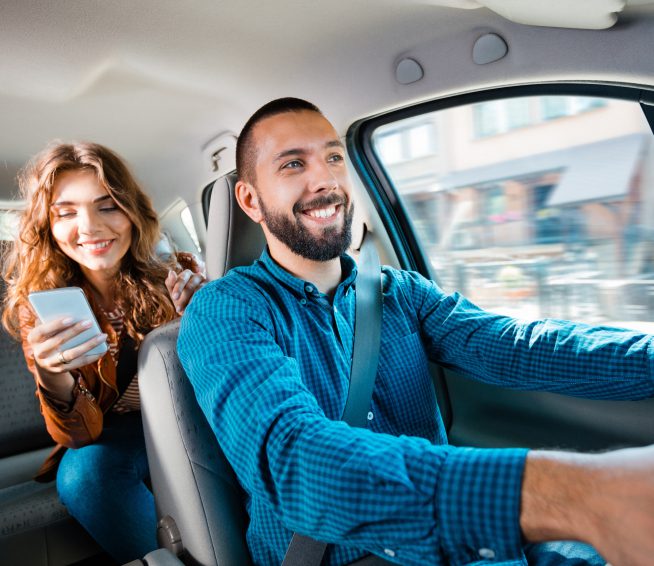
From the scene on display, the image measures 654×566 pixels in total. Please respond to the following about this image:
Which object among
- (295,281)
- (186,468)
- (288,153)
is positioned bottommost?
(186,468)

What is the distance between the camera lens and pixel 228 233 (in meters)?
1.65

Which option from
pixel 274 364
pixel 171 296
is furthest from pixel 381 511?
pixel 171 296

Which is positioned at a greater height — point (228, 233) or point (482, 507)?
point (228, 233)

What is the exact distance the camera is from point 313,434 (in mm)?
805

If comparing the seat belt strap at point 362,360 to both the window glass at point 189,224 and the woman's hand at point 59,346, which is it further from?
the window glass at point 189,224

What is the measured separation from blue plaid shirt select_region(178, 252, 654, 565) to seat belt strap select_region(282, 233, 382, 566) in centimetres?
4

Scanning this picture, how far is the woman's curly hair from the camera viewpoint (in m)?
1.75

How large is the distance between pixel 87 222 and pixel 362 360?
95cm

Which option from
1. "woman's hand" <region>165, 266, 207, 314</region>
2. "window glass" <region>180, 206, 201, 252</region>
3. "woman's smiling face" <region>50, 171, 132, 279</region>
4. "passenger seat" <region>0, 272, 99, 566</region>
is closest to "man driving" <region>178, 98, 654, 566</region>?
"woman's hand" <region>165, 266, 207, 314</region>

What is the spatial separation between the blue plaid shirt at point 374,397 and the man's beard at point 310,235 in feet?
0.24

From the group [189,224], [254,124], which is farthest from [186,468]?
[189,224]

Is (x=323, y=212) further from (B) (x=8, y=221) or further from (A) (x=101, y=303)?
(B) (x=8, y=221)

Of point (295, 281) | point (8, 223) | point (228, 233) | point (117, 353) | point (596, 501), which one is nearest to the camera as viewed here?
point (596, 501)

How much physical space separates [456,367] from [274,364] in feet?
2.46
